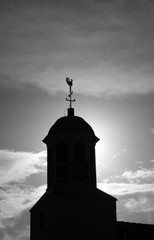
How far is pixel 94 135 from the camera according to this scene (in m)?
41.3

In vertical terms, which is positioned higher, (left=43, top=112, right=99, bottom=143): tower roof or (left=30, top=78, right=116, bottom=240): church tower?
(left=43, top=112, right=99, bottom=143): tower roof

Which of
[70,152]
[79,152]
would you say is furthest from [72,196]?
[79,152]

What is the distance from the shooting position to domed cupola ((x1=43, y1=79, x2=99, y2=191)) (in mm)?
39000

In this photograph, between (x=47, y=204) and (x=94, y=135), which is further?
(x=94, y=135)

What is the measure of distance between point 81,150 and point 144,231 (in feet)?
28.4

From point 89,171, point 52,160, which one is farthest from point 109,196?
point 52,160

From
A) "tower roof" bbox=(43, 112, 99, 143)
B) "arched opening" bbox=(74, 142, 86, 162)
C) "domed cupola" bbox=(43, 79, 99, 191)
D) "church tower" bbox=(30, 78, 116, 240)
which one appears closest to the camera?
"church tower" bbox=(30, 78, 116, 240)

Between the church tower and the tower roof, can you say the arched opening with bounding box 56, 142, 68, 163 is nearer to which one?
the church tower

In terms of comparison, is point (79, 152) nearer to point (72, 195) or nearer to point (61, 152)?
point (61, 152)

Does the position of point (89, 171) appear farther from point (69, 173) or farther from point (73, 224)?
point (73, 224)

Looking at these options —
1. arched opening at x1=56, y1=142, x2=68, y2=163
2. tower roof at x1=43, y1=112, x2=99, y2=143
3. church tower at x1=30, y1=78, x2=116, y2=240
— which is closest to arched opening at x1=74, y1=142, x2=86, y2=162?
church tower at x1=30, y1=78, x2=116, y2=240

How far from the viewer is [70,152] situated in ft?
129

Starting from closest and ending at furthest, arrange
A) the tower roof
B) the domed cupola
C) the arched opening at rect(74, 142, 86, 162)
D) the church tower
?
the church tower
the domed cupola
the arched opening at rect(74, 142, 86, 162)
the tower roof

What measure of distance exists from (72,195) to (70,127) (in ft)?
18.3
